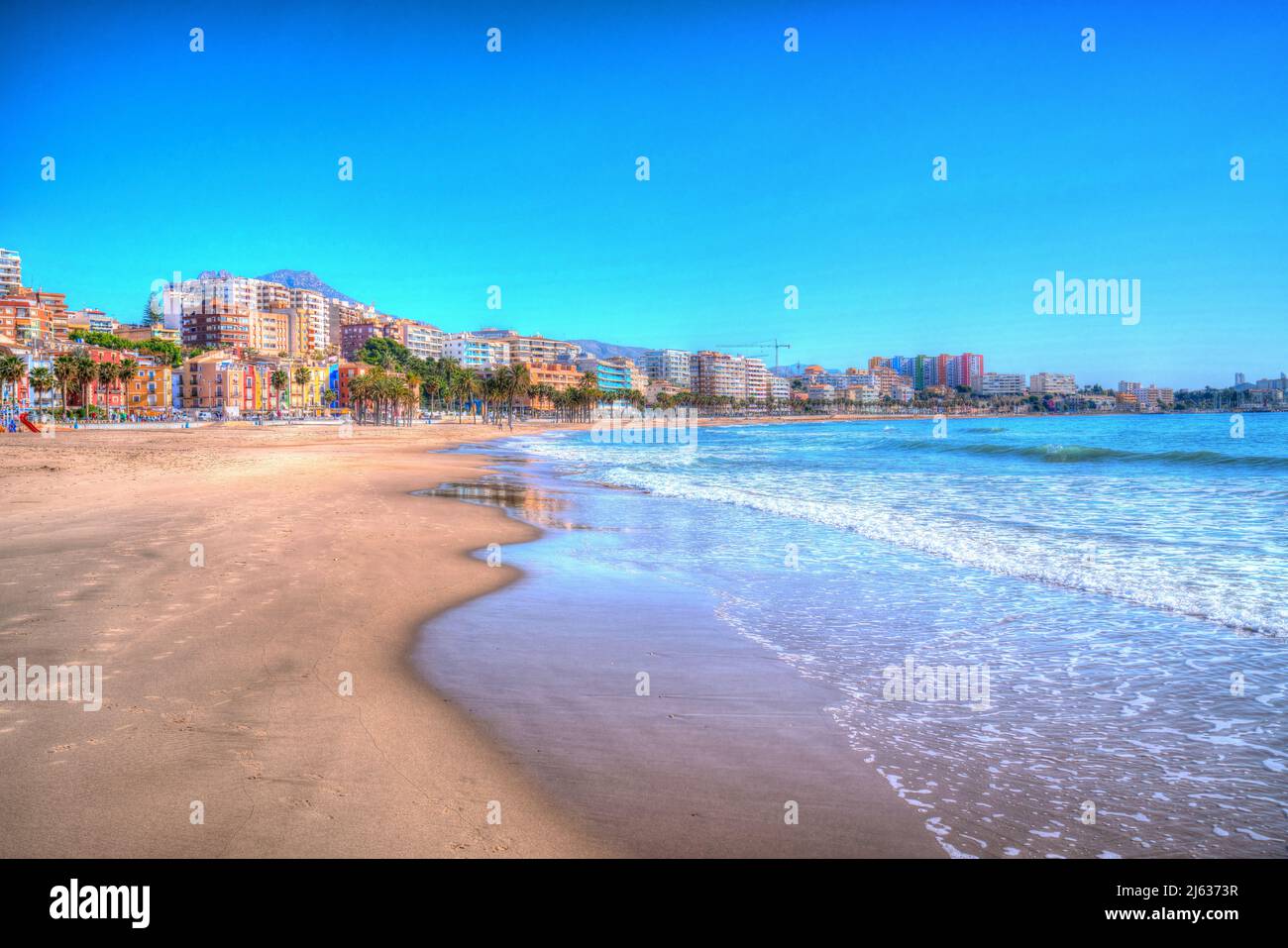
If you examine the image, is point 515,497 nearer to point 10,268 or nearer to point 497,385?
point 497,385

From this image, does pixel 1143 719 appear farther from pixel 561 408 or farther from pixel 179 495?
pixel 561 408

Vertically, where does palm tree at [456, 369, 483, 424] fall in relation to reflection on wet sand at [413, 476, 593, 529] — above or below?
above

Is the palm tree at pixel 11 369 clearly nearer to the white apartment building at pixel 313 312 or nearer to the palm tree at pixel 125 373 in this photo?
the palm tree at pixel 125 373

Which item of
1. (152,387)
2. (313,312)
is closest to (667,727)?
(152,387)

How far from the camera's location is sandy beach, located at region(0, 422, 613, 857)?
10.5 ft

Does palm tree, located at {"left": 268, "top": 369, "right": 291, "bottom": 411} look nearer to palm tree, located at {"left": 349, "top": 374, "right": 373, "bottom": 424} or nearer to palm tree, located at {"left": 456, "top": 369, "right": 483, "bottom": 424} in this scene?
palm tree, located at {"left": 349, "top": 374, "right": 373, "bottom": 424}

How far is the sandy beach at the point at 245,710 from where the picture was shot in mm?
3189

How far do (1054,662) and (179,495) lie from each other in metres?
16.7

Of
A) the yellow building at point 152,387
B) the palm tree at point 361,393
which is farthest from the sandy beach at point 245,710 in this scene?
the yellow building at point 152,387

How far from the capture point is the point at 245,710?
14.9ft

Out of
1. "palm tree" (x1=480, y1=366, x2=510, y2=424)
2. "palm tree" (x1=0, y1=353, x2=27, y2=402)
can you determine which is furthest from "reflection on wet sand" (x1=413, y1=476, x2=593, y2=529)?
"palm tree" (x1=480, y1=366, x2=510, y2=424)

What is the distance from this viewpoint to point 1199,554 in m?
10.8
